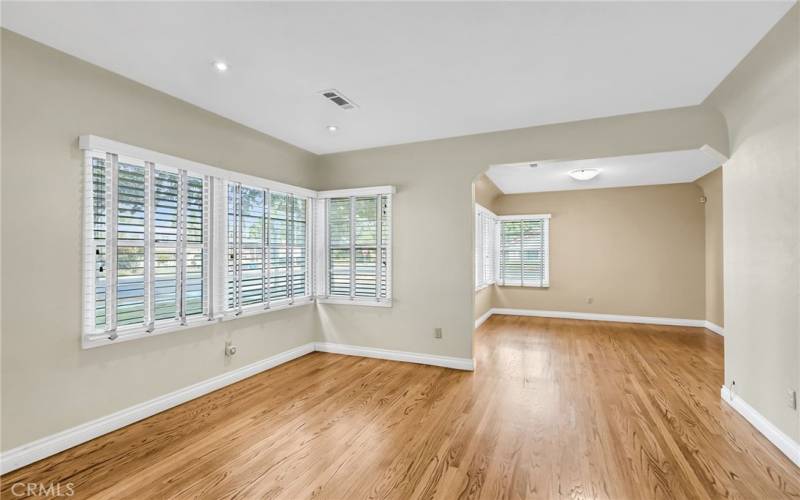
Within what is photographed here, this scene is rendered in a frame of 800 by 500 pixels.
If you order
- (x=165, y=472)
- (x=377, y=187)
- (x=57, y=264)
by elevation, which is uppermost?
(x=377, y=187)

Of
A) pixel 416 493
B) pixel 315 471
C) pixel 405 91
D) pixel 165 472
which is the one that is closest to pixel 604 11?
pixel 405 91

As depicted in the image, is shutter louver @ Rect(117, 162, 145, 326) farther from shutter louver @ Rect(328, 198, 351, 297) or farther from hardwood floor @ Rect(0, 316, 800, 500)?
shutter louver @ Rect(328, 198, 351, 297)

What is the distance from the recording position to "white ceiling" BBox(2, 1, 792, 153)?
6.48 ft

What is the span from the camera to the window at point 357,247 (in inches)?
175

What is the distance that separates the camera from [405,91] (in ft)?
9.64

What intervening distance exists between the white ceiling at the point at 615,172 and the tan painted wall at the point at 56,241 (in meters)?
3.87

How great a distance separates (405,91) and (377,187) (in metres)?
1.61

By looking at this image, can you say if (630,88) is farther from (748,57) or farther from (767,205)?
(767,205)

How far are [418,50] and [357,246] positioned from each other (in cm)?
266

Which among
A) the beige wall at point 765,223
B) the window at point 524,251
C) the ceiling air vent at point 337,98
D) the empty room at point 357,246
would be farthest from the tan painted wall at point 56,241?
the window at point 524,251

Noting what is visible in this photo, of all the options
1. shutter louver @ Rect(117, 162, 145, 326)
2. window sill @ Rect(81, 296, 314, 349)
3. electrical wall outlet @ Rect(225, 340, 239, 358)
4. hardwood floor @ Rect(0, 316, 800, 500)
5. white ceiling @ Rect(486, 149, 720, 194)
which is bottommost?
hardwood floor @ Rect(0, 316, 800, 500)

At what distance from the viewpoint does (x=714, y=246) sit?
605 cm

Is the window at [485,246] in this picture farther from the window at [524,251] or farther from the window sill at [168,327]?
the window sill at [168,327]

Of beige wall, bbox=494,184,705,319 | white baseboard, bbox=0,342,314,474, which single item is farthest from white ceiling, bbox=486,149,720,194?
white baseboard, bbox=0,342,314,474
